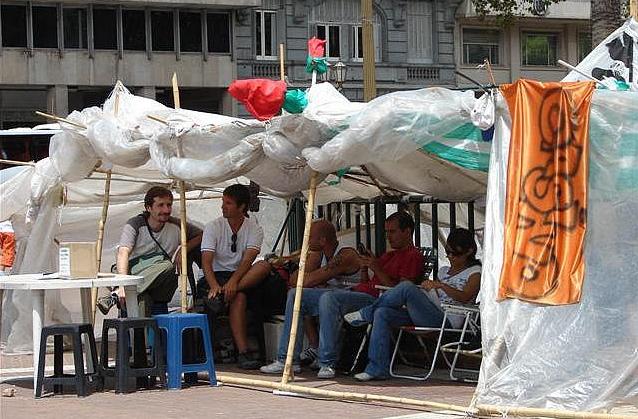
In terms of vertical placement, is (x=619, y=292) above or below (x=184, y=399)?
above

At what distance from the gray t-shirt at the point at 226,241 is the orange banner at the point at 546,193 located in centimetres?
379

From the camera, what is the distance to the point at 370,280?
1270 cm

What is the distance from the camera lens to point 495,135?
9.75 meters

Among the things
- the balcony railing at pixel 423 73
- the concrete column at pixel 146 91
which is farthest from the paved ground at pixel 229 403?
the balcony railing at pixel 423 73

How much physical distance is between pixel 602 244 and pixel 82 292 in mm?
4893

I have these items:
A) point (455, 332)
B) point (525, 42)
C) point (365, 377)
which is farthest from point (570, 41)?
point (365, 377)

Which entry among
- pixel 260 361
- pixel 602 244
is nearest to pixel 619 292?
pixel 602 244

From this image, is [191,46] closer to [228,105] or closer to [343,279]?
[228,105]

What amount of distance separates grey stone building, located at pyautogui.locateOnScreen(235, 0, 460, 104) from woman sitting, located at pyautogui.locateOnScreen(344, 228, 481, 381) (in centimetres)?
3048

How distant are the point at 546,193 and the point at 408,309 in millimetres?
2428

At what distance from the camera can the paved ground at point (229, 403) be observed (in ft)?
32.7

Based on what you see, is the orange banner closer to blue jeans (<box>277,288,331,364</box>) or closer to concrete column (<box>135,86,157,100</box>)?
blue jeans (<box>277,288,331,364</box>)

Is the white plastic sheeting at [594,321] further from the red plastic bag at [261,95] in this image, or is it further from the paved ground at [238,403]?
the red plastic bag at [261,95]

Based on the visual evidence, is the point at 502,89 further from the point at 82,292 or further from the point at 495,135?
the point at 82,292
